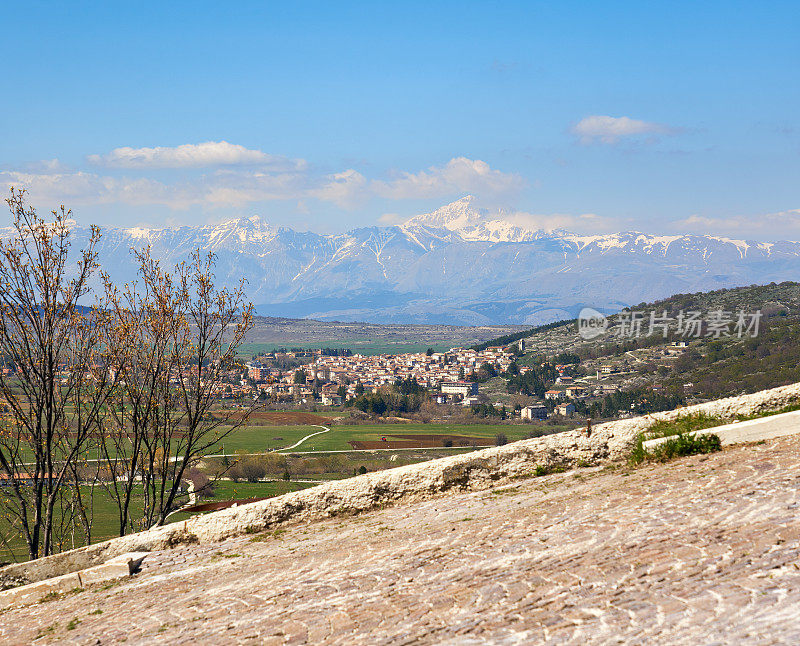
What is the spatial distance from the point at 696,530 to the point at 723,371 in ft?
348

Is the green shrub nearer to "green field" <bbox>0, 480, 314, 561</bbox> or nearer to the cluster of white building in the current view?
"green field" <bbox>0, 480, 314, 561</bbox>

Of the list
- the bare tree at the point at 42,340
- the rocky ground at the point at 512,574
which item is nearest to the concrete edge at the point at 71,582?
the rocky ground at the point at 512,574

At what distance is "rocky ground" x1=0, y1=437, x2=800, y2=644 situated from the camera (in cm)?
496

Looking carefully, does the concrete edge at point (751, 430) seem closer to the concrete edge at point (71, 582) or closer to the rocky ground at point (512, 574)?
the rocky ground at point (512, 574)

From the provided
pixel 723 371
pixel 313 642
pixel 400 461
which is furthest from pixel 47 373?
pixel 723 371

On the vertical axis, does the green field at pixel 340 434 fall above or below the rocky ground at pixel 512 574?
below

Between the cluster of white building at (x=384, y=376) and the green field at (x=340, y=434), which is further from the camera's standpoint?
the cluster of white building at (x=384, y=376)

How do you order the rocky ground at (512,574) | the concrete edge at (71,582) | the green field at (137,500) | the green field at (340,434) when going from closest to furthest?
1. the rocky ground at (512,574)
2. the concrete edge at (71,582)
3. the green field at (137,500)
4. the green field at (340,434)

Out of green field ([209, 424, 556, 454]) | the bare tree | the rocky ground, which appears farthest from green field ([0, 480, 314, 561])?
the rocky ground

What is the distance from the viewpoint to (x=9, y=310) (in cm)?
1414

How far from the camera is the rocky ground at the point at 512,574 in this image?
195 inches

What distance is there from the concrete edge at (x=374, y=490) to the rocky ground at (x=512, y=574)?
0.36m

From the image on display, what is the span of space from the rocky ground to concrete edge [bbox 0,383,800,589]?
0.36m

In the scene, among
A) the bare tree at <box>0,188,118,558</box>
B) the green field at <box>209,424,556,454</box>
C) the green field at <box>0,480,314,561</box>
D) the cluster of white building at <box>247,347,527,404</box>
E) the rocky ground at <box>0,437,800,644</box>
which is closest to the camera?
the rocky ground at <box>0,437,800,644</box>
